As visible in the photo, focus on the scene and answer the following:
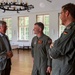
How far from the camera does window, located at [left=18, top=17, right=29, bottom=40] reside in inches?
605

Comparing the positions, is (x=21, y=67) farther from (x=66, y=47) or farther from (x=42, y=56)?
(x=66, y=47)

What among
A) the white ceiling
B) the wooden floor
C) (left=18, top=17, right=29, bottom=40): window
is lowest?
the wooden floor

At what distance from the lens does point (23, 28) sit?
1565 cm

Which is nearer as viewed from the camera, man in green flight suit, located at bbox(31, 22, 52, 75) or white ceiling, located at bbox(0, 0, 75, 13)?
man in green flight suit, located at bbox(31, 22, 52, 75)

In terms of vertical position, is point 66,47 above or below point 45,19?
below

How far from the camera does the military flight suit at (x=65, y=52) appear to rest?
6.05 ft

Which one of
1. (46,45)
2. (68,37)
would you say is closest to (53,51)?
(68,37)

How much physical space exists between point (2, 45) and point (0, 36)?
157mm

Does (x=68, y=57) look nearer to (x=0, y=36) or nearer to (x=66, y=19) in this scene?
(x=66, y=19)

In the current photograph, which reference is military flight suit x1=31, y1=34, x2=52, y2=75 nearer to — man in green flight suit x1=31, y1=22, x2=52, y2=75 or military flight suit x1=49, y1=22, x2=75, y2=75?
man in green flight suit x1=31, y1=22, x2=52, y2=75

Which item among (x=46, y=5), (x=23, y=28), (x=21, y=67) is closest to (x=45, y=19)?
(x=46, y=5)

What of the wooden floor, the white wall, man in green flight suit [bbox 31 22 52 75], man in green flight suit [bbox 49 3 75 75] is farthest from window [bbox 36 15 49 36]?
man in green flight suit [bbox 49 3 75 75]

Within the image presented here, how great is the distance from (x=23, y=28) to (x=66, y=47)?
547 inches

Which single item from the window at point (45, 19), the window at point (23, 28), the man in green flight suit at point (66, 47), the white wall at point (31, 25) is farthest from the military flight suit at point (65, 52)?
the window at point (23, 28)
